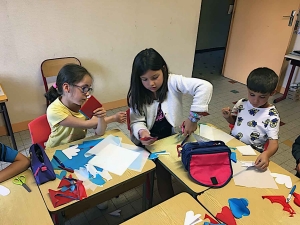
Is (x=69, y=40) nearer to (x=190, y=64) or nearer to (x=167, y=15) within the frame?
(x=167, y=15)

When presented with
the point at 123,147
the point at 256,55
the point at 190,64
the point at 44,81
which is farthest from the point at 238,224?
the point at 256,55

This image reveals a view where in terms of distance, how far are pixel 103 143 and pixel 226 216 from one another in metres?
0.74

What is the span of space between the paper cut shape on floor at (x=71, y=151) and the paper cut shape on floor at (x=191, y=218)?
652 mm

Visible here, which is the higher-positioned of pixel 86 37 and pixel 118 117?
pixel 86 37

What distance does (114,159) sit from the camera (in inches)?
49.6

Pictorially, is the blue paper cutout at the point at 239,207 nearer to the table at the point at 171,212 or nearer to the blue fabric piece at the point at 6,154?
the table at the point at 171,212

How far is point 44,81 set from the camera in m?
2.54

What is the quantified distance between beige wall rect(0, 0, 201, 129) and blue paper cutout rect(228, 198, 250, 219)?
7.42 feet

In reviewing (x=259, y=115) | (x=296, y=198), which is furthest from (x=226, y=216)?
(x=259, y=115)

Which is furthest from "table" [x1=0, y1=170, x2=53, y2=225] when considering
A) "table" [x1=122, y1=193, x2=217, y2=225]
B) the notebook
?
the notebook

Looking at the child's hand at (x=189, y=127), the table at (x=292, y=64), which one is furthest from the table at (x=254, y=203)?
the table at (x=292, y=64)

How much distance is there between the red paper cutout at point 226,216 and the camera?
941 millimetres

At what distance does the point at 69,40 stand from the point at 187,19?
1.60m

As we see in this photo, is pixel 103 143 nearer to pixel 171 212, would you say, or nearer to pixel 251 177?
pixel 171 212
